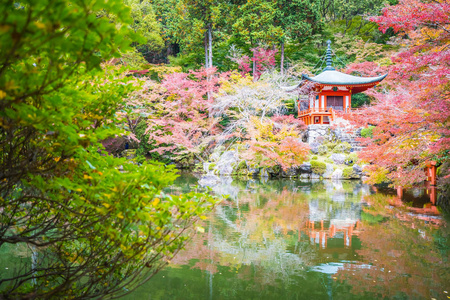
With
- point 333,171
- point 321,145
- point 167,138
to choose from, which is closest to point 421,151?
point 333,171

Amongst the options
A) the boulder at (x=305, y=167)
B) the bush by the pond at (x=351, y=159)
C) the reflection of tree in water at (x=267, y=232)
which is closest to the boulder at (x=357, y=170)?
the bush by the pond at (x=351, y=159)

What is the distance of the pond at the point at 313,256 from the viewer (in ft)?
9.29

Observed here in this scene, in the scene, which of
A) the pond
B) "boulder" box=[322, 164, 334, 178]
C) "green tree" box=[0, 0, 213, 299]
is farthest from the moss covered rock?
"green tree" box=[0, 0, 213, 299]

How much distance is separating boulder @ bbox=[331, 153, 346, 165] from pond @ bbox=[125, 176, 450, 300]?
19.2ft

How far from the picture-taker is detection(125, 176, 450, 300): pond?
2832 mm

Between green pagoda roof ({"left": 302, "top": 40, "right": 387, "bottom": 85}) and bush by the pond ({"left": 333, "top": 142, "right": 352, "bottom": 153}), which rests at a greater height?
green pagoda roof ({"left": 302, "top": 40, "right": 387, "bottom": 85})

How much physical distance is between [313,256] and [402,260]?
100 cm

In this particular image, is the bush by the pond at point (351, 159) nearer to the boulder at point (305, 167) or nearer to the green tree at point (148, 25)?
the boulder at point (305, 167)

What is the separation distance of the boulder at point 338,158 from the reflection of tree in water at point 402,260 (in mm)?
7023

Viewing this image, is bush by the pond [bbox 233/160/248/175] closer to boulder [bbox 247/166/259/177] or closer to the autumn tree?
boulder [bbox 247/166/259/177]

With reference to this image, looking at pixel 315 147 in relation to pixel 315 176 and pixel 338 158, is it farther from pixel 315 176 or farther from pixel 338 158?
pixel 315 176

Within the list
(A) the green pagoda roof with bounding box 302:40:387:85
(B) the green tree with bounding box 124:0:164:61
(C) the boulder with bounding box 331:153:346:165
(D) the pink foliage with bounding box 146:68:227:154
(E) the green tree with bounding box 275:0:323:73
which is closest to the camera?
(C) the boulder with bounding box 331:153:346:165

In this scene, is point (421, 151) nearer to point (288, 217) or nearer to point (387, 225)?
point (387, 225)

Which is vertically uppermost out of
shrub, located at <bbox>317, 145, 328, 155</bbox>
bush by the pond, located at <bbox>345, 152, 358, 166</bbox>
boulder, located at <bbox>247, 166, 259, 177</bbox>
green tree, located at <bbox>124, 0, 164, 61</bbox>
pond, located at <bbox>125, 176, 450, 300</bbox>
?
green tree, located at <bbox>124, 0, 164, 61</bbox>
